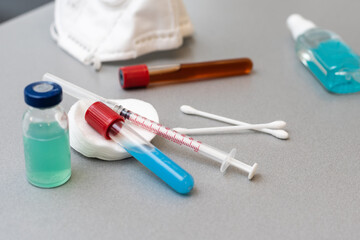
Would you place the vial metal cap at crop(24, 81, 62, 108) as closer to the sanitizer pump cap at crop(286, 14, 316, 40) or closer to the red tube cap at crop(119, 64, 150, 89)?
the red tube cap at crop(119, 64, 150, 89)

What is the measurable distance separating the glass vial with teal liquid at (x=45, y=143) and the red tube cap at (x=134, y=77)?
9.6 inches

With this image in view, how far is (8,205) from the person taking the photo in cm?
54

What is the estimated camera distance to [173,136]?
2.11 ft

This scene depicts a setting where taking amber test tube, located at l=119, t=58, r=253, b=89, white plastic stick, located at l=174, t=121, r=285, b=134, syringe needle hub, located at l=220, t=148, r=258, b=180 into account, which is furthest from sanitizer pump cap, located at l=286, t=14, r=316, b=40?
syringe needle hub, located at l=220, t=148, r=258, b=180

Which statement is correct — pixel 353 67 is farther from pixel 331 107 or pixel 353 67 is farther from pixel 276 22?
pixel 276 22

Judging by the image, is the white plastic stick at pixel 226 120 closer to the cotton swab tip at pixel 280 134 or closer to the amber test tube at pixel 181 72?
the cotton swab tip at pixel 280 134

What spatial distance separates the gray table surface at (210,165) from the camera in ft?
1.72

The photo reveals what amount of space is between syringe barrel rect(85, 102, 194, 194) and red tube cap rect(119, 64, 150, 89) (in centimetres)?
16

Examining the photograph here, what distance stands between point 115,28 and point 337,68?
44cm

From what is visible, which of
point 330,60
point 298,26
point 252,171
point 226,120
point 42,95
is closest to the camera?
point 42,95

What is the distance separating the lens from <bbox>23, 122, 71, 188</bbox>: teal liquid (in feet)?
1.76

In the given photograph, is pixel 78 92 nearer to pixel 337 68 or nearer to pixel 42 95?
pixel 42 95

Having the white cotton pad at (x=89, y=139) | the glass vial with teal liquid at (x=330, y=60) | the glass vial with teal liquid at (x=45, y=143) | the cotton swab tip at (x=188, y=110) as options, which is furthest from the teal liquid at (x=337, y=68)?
the glass vial with teal liquid at (x=45, y=143)

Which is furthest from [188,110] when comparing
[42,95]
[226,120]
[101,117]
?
[42,95]
